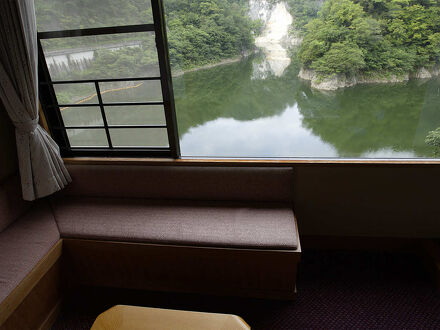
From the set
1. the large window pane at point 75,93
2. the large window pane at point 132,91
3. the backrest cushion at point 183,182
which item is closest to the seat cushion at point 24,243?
the backrest cushion at point 183,182

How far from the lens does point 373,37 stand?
5.32 feet

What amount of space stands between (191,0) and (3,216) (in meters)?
1.81

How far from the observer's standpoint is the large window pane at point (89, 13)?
173cm

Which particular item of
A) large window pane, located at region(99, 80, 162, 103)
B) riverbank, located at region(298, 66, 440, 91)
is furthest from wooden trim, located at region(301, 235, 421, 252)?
large window pane, located at region(99, 80, 162, 103)

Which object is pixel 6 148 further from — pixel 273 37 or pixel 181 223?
pixel 273 37

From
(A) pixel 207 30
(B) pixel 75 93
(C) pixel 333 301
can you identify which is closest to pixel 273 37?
(A) pixel 207 30

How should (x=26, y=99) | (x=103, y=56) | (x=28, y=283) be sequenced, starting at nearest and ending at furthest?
(x=28, y=283) < (x=26, y=99) < (x=103, y=56)

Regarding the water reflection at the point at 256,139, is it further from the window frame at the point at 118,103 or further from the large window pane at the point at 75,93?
the large window pane at the point at 75,93

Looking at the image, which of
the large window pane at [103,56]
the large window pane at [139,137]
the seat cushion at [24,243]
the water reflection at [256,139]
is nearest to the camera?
the seat cushion at [24,243]

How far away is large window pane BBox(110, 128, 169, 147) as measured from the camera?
205cm

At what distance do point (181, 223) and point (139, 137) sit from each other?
75 cm

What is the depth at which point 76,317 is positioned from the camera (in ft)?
5.43

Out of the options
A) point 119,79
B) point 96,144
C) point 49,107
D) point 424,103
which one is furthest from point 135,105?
point 424,103

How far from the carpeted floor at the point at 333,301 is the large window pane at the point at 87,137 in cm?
102
